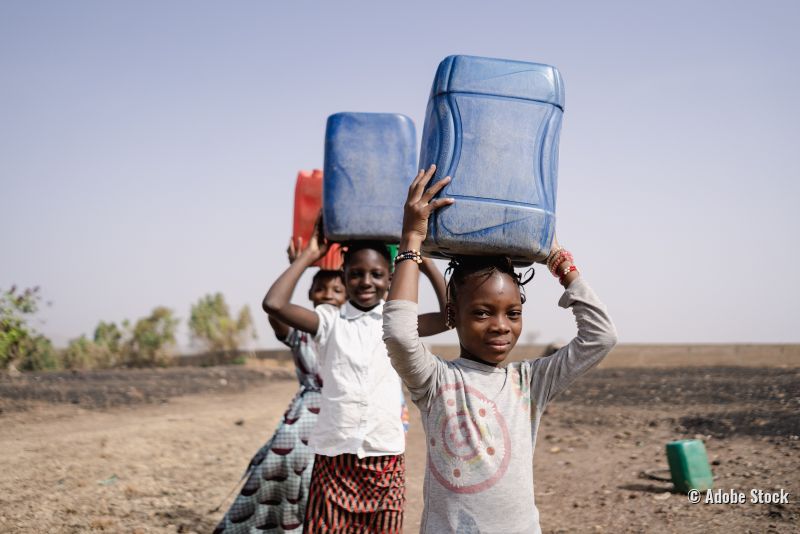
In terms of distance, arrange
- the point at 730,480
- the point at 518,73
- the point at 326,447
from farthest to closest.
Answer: the point at 730,480
the point at 326,447
the point at 518,73

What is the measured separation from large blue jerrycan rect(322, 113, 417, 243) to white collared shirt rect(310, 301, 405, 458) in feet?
1.35

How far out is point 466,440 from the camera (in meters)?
1.90

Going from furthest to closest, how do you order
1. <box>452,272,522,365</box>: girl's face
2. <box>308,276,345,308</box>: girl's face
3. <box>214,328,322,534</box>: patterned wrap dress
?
<box>308,276,345,308</box>: girl's face < <box>214,328,322,534</box>: patterned wrap dress < <box>452,272,522,365</box>: girl's face

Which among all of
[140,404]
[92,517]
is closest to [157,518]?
[92,517]

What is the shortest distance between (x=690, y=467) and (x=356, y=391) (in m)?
2.94

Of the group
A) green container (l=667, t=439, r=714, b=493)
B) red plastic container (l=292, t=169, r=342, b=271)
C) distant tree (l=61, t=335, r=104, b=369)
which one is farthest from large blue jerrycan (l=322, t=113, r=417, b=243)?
distant tree (l=61, t=335, r=104, b=369)

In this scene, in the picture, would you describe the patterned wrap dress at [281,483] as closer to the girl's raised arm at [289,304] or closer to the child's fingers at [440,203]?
the girl's raised arm at [289,304]

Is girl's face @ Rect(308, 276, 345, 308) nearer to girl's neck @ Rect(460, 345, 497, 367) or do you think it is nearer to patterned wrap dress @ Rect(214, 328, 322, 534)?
patterned wrap dress @ Rect(214, 328, 322, 534)

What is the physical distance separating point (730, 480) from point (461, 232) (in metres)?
3.98

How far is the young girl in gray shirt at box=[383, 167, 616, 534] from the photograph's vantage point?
6.07 feet

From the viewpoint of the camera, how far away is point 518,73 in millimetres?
2074

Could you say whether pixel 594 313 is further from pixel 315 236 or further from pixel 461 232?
pixel 315 236

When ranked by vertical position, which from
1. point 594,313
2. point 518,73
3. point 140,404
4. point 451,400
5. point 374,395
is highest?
point 518,73

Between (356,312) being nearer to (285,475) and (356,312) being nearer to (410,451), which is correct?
(285,475)
